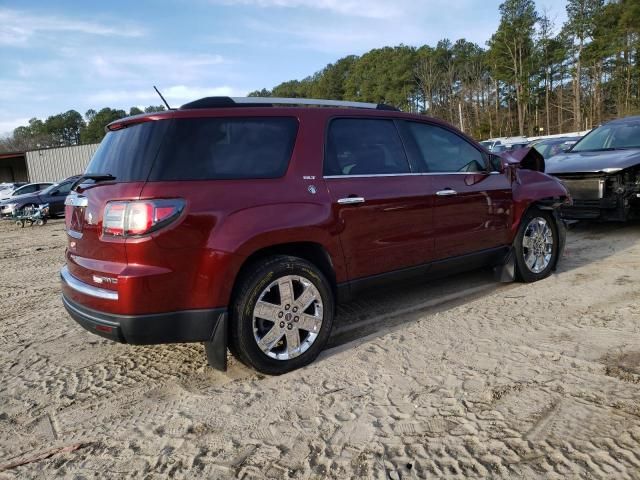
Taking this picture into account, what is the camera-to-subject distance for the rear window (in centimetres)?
293

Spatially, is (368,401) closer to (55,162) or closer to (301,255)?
(301,255)

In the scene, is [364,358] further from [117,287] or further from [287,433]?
[117,287]

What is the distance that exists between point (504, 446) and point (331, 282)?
161 cm

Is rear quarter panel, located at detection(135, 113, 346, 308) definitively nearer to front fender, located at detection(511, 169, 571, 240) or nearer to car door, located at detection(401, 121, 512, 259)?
→ car door, located at detection(401, 121, 512, 259)

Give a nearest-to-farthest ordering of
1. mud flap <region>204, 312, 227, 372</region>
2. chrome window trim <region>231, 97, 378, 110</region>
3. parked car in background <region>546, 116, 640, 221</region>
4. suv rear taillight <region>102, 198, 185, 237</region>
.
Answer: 1. suv rear taillight <region>102, 198, 185, 237</region>
2. mud flap <region>204, 312, 227, 372</region>
3. chrome window trim <region>231, 97, 378, 110</region>
4. parked car in background <region>546, 116, 640, 221</region>

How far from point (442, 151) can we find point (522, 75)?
2179 inches

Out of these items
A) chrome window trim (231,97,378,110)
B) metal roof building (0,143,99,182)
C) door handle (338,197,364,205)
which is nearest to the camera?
chrome window trim (231,97,378,110)

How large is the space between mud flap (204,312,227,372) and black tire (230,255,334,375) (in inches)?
3.4

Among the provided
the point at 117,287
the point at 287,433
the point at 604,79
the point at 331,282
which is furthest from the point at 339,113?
the point at 604,79

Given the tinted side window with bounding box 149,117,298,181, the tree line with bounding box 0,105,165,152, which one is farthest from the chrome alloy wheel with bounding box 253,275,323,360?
the tree line with bounding box 0,105,165,152

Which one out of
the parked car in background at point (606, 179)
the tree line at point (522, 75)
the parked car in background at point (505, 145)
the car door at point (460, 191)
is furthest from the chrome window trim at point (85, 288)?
the tree line at point (522, 75)

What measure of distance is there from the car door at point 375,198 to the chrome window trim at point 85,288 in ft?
5.12

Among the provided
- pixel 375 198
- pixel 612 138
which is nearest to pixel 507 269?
pixel 375 198

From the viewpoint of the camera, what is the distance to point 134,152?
303 centimetres
